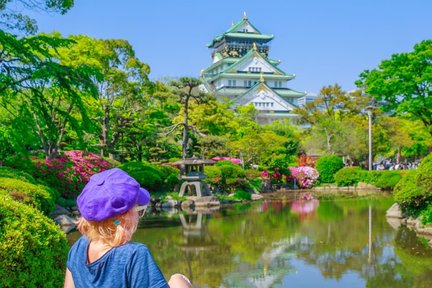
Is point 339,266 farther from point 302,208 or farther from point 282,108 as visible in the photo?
point 282,108

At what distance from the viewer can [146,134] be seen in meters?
22.8

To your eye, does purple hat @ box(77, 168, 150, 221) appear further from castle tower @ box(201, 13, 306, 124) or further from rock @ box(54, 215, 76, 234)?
castle tower @ box(201, 13, 306, 124)

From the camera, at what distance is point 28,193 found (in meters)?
9.95

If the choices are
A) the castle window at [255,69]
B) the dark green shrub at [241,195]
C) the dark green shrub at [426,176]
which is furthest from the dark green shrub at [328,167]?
the castle window at [255,69]

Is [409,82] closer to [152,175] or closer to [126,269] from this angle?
[152,175]

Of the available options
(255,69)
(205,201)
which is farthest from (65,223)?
(255,69)

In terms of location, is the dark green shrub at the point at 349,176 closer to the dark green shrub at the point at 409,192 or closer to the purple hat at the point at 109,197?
the dark green shrub at the point at 409,192

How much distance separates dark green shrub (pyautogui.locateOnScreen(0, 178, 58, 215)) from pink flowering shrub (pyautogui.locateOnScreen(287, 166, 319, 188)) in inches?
825

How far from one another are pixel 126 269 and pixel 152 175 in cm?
1818

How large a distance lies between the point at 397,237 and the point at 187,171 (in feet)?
33.5

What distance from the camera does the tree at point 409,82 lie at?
23.1 m

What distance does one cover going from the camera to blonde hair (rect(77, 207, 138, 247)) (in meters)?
1.85

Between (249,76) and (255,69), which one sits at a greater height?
(255,69)

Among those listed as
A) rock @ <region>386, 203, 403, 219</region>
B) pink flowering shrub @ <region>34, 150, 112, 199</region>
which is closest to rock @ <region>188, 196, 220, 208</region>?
pink flowering shrub @ <region>34, 150, 112, 199</region>
